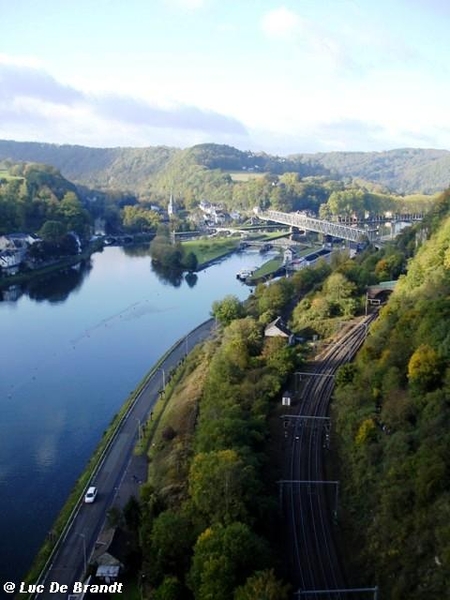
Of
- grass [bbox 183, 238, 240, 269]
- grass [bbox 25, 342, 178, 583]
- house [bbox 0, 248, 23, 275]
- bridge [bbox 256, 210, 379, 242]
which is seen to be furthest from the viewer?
bridge [bbox 256, 210, 379, 242]

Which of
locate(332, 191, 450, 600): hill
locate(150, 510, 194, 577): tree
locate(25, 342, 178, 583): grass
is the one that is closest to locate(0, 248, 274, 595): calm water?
locate(25, 342, 178, 583): grass

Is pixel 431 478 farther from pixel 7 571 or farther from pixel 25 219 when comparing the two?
pixel 25 219

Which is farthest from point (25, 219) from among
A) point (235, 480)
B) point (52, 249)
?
point (235, 480)

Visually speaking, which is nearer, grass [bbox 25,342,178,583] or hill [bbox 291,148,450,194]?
grass [bbox 25,342,178,583]

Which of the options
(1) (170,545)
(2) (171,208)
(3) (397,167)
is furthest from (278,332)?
(3) (397,167)

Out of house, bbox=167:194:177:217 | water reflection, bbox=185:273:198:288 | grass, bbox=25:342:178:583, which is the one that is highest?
house, bbox=167:194:177:217

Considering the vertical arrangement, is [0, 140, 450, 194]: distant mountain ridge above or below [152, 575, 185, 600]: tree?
above

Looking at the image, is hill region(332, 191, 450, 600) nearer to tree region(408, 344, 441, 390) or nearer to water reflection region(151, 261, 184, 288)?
tree region(408, 344, 441, 390)

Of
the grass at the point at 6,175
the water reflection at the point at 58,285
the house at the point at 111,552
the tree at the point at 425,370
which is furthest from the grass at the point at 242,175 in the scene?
the house at the point at 111,552
